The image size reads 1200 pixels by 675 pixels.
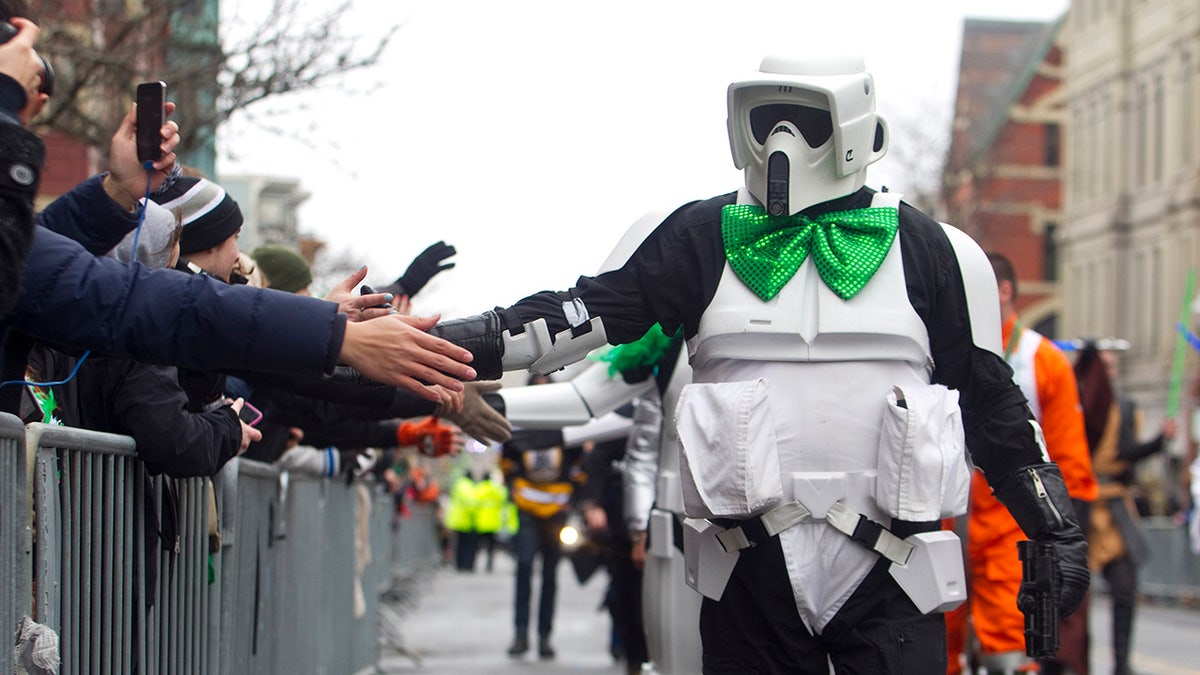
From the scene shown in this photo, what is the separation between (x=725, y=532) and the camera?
4.42 meters

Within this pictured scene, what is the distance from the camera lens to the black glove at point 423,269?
5.80 meters

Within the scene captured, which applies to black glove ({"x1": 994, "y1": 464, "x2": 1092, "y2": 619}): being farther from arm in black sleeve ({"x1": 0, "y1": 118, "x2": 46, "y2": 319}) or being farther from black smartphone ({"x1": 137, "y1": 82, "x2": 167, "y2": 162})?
arm in black sleeve ({"x1": 0, "y1": 118, "x2": 46, "y2": 319})

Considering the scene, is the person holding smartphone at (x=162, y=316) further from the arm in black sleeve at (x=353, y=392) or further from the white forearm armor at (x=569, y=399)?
the white forearm armor at (x=569, y=399)

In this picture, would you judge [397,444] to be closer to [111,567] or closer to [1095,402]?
[111,567]

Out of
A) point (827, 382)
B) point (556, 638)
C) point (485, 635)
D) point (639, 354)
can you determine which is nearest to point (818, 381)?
point (827, 382)

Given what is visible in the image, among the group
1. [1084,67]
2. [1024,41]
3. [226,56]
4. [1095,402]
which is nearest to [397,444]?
[1095,402]

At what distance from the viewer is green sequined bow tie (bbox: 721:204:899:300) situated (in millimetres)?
4426

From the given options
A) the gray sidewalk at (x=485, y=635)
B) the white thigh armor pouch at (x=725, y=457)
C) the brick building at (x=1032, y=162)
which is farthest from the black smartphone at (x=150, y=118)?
the brick building at (x=1032, y=162)

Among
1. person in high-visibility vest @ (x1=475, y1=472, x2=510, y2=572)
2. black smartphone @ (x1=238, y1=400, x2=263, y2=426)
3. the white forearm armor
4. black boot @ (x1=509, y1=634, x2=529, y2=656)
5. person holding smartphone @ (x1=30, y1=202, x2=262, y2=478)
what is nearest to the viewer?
person holding smartphone @ (x1=30, y1=202, x2=262, y2=478)

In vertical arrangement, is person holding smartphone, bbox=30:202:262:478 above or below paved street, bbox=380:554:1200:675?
above

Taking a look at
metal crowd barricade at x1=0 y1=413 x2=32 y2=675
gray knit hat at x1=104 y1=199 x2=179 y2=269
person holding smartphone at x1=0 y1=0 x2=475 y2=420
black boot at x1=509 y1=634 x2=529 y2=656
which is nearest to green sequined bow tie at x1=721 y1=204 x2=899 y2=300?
person holding smartphone at x1=0 y1=0 x2=475 y2=420

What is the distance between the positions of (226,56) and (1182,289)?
3529 cm

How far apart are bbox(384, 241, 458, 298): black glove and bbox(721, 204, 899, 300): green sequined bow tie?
5.04ft

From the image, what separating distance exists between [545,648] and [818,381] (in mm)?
8387
